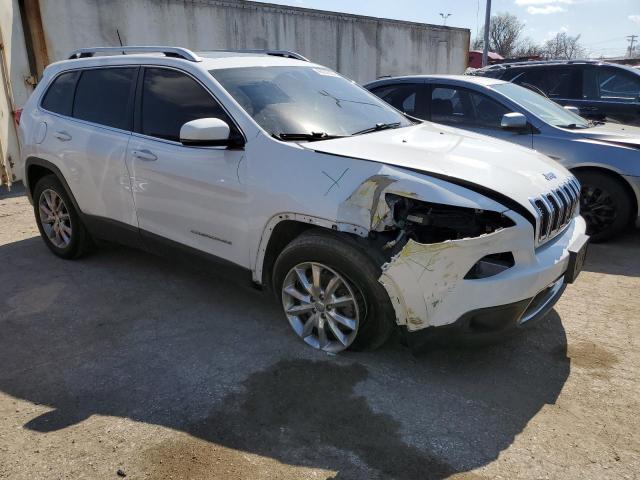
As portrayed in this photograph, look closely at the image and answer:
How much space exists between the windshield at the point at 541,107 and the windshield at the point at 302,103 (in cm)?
216

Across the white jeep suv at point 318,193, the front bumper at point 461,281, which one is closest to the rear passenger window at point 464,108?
the white jeep suv at point 318,193

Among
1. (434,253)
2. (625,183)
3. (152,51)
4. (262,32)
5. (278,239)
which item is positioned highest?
(262,32)

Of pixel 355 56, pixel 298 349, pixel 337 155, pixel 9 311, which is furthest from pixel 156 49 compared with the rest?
pixel 355 56

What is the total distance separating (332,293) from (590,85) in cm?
625

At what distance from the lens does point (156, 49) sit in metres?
4.25

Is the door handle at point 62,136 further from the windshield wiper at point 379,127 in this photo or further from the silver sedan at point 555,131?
the silver sedan at point 555,131

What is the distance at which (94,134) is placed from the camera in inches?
175

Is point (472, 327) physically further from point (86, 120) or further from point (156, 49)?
point (86, 120)

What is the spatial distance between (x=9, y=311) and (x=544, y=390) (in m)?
3.77

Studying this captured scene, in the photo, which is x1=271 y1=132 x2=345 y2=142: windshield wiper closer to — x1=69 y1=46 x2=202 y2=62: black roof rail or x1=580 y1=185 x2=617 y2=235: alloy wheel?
x1=69 y1=46 x2=202 y2=62: black roof rail

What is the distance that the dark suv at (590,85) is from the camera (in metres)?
7.41

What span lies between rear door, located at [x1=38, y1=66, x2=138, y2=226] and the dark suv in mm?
5540

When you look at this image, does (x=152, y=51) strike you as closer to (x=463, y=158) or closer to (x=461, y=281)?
(x=463, y=158)

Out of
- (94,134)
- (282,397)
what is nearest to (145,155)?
(94,134)
